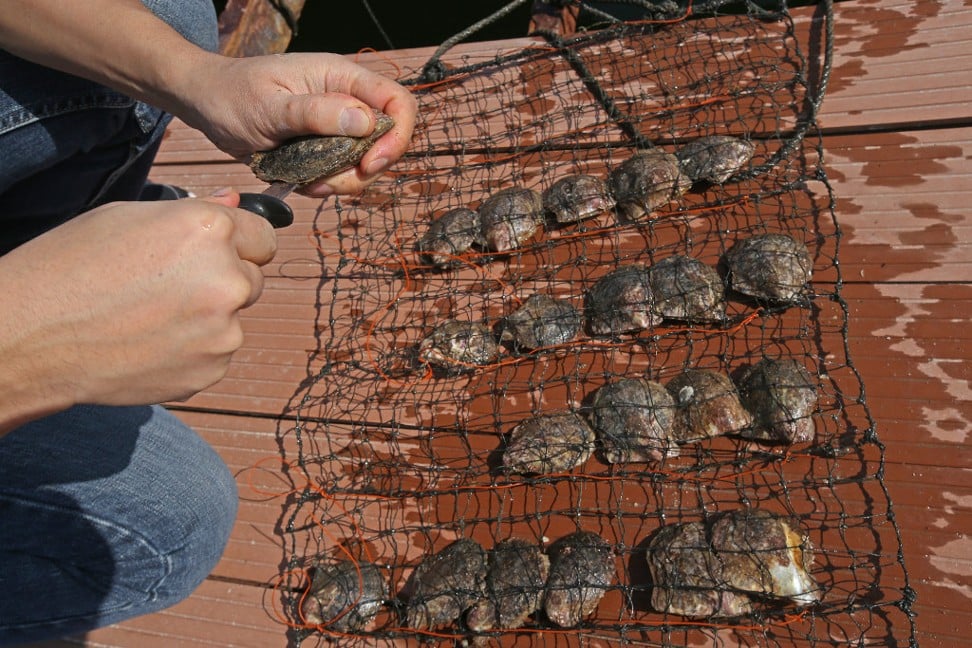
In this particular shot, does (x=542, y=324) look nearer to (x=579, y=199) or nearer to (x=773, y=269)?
(x=579, y=199)

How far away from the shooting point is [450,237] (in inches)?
122

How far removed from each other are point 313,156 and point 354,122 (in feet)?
0.68

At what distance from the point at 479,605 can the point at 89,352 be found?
70.0 inches

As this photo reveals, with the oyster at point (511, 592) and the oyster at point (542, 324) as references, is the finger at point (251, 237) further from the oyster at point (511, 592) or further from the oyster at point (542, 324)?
the oyster at point (511, 592)

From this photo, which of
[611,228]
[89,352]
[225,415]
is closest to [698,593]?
[611,228]

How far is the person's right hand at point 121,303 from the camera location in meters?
1.25

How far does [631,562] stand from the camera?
97.6 inches

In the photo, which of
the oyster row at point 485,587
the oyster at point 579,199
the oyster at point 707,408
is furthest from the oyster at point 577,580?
the oyster at point 579,199

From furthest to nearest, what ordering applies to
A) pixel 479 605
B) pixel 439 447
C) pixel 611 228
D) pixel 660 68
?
pixel 660 68 < pixel 611 228 < pixel 439 447 < pixel 479 605

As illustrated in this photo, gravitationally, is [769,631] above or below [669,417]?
below

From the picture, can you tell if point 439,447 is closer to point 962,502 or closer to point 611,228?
point 611,228

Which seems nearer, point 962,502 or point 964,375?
point 962,502

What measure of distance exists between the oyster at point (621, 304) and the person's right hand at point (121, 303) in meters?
1.75

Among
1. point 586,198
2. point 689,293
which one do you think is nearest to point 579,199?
point 586,198
